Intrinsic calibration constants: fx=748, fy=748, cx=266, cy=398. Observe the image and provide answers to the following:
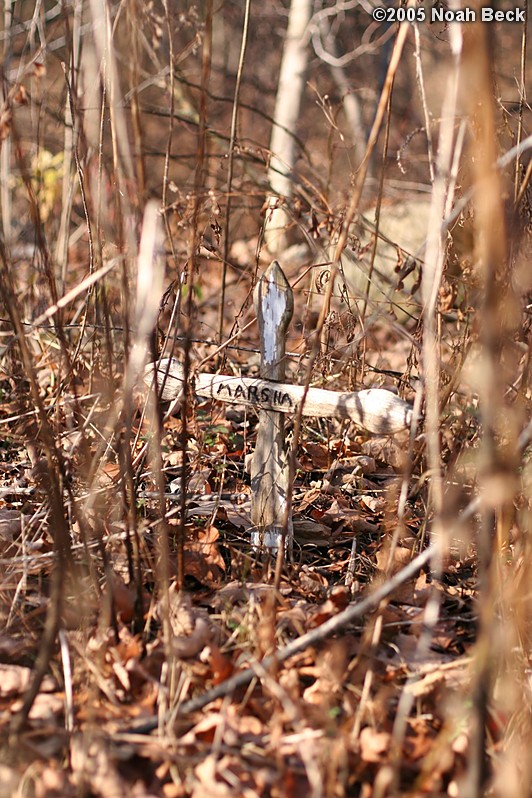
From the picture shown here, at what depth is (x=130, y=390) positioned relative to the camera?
167 centimetres

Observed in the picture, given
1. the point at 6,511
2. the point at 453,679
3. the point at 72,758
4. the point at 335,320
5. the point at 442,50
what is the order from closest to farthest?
the point at 72,758
the point at 453,679
the point at 6,511
the point at 335,320
the point at 442,50

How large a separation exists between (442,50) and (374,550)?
10151mm

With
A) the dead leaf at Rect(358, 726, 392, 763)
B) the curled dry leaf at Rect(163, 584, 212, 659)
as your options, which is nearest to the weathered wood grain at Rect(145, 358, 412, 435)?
the curled dry leaf at Rect(163, 584, 212, 659)

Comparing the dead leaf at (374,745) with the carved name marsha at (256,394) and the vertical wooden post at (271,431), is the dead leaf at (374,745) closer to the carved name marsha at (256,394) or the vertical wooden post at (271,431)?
the vertical wooden post at (271,431)

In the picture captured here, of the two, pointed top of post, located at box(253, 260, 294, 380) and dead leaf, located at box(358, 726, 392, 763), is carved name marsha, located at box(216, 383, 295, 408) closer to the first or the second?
pointed top of post, located at box(253, 260, 294, 380)

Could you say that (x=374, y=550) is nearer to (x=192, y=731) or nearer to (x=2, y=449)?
(x=192, y=731)

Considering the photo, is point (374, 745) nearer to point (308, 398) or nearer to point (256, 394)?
point (308, 398)

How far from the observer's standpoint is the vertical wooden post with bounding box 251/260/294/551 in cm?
244

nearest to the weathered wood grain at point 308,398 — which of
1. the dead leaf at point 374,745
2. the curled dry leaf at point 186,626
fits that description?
the curled dry leaf at point 186,626

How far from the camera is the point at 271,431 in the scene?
251cm

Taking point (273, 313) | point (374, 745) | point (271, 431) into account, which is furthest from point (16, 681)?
point (273, 313)

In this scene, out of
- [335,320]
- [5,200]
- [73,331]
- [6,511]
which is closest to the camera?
[6,511]

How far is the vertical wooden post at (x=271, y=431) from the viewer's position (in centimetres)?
244

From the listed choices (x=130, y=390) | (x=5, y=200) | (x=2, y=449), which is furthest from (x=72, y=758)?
(x=5, y=200)
